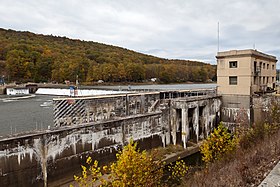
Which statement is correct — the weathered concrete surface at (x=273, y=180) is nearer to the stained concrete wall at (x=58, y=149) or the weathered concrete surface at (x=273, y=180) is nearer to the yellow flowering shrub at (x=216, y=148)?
the yellow flowering shrub at (x=216, y=148)

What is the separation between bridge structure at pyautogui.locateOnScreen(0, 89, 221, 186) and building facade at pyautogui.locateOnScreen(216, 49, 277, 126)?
4.36 ft

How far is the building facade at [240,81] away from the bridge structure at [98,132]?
1330mm

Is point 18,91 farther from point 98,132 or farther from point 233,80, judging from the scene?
point 233,80

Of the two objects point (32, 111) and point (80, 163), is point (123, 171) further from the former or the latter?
point (32, 111)

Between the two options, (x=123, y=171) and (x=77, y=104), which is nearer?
(x=123, y=171)

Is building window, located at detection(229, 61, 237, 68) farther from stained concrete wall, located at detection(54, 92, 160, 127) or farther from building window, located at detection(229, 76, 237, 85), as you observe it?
stained concrete wall, located at detection(54, 92, 160, 127)

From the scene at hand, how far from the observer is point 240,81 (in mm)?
23875

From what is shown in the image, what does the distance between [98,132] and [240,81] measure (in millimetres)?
16110

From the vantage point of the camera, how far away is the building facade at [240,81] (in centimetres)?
2345

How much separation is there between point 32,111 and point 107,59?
244ft

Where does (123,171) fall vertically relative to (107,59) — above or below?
below

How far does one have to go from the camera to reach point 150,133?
63.8 ft

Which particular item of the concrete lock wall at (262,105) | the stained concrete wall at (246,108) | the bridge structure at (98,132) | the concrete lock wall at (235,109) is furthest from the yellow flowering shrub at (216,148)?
the concrete lock wall at (262,105)

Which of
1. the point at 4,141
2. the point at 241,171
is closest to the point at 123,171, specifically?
the point at 241,171
